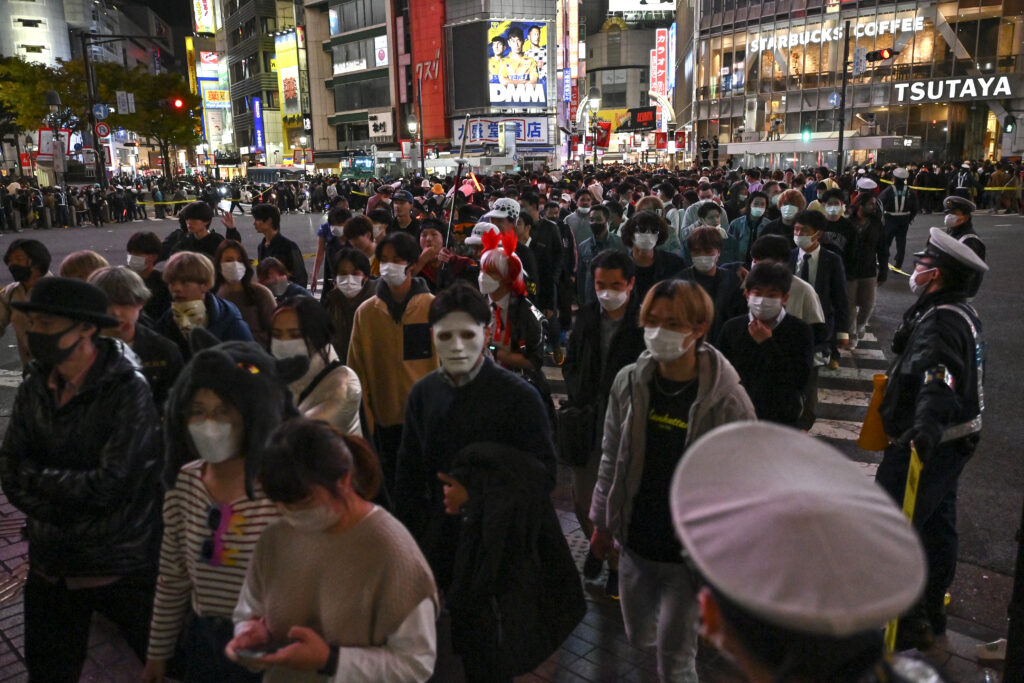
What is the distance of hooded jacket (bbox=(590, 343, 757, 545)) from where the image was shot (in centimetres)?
326

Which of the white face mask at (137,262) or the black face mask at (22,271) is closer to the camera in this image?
the black face mask at (22,271)

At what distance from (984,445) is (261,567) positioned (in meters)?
6.85

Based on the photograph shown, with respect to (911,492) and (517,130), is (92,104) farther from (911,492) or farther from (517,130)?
(517,130)

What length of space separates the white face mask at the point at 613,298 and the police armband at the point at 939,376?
161 cm

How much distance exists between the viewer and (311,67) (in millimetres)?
79938

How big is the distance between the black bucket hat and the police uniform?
2.61 m

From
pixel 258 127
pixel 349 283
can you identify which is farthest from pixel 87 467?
pixel 258 127

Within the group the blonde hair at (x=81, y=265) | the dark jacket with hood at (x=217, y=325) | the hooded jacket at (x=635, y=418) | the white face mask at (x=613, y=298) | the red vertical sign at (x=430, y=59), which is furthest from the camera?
the red vertical sign at (x=430, y=59)

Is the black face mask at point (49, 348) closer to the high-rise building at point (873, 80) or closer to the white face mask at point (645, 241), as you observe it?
the white face mask at point (645, 241)

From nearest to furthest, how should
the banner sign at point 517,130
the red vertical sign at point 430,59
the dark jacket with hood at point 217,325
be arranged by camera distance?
the dark jacket with hood at point 217,325 → the banner sign at point 517,130 → the red vertical sign at point 430,59

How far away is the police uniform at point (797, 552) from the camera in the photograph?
3.83 feet

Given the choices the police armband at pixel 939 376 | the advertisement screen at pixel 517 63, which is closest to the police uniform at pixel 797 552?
the police armband at pixel 939 376

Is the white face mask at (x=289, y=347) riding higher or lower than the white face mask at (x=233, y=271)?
lower

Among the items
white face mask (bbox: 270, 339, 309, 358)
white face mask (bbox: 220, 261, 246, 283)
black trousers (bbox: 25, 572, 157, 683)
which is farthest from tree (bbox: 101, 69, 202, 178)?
black trousers (bbox: 25, 572, 157, 683)
